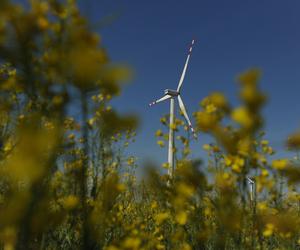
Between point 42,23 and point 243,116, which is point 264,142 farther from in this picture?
point 42,23

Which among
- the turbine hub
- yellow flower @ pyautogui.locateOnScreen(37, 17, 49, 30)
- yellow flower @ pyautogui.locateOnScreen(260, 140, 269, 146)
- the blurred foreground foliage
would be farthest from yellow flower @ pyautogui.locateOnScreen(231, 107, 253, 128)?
the turbine hub

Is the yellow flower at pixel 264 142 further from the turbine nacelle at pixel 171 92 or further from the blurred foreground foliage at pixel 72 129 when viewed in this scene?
the turbine nacelle at pixel 171 92

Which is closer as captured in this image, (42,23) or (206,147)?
(42,23)

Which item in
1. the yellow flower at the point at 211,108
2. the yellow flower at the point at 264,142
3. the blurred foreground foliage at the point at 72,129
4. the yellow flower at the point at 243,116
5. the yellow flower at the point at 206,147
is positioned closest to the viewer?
the blurred foreground foliage at the point at 72,129

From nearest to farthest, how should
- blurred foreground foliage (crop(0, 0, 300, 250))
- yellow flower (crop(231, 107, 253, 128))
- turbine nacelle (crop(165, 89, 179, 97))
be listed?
blurred foreground foliage (crop(0, 0, 300, 250))
yellow flower (crop(231, 107, 253, 128))
turbine nacelle (crop(165, 89, 179, 97))

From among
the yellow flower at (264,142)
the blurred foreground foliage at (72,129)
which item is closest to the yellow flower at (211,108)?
the blurred foreground foliage at (72,129)

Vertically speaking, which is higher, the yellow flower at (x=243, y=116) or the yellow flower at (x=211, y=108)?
the yellow flower at (x=211, y=108)

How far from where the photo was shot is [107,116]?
190 centimetres

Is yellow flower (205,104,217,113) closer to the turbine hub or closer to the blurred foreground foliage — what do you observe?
the blurred foreground foliage

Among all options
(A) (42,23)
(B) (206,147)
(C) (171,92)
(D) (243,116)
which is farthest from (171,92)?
(A) (42,23)

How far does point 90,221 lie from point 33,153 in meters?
0.94

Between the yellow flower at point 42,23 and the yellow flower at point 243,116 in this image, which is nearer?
the yellow flower at point 42,23

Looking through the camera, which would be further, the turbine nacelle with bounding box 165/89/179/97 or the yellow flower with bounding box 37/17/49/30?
the turbine nacelle with bounding box 165/89/179/97

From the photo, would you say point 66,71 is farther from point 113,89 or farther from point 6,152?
point 6,152
